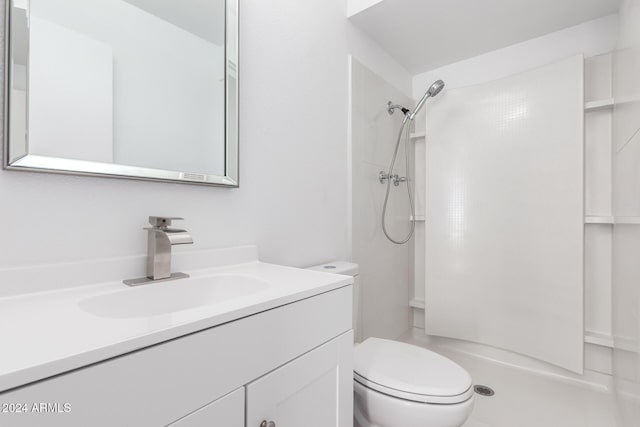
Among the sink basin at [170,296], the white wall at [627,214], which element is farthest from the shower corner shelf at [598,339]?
the sink basin at [170,296]

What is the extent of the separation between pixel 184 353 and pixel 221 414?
153 mm

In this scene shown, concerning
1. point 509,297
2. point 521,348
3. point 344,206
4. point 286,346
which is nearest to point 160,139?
point 286,346

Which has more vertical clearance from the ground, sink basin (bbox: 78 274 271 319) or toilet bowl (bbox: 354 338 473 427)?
sink basin (bbox: 78 274 271 319)

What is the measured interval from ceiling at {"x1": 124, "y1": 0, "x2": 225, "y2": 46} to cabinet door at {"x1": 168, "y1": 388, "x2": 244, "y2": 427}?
3.50 feet

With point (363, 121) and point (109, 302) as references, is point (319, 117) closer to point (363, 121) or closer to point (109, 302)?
point (363, 121)

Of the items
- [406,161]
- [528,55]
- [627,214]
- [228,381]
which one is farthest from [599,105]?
[228,381]

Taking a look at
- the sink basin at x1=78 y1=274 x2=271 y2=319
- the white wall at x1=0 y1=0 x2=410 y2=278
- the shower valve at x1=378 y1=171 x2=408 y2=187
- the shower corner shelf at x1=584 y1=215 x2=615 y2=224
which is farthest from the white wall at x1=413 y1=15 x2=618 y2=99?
the sink basin at x1=78 y1=274 x2=271 y2=319

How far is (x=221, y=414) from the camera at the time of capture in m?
0.56

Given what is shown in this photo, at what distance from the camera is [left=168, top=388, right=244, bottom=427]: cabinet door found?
1.68 ft

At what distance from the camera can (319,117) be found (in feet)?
4.87

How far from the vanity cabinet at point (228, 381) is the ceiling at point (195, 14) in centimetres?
95

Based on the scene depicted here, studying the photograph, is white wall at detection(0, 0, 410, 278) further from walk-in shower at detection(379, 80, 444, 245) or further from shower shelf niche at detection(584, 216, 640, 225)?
shower shelf niche at detection(584, 216, 640, 225)

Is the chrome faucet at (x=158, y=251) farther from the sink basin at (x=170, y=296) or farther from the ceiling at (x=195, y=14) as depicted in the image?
the ceiling at (x=195, y=14)

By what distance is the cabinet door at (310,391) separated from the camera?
630 millimetres
